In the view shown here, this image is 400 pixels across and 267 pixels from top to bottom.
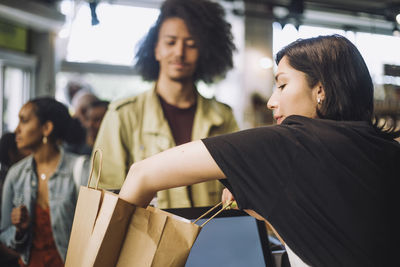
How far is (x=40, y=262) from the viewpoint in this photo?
6.17ft

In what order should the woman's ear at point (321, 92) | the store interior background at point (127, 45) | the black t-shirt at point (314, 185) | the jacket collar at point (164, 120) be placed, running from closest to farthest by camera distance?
the black t-shirt at point (314, 185), the woman's ear at point (321, 92), the jacket collar at point (164, 120), the store interior background at point (127, 45)

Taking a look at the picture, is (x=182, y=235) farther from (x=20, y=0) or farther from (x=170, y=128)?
(x=20, y=0)

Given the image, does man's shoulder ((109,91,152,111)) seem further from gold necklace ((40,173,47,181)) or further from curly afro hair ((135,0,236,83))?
gold necklace ((40,173,47,181))

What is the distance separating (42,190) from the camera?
204 cm

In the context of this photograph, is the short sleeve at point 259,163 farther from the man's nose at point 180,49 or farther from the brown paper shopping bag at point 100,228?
the man's nose at point 180,49

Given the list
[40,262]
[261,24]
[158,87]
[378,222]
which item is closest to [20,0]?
[158,87]

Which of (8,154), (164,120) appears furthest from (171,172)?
(8,154)

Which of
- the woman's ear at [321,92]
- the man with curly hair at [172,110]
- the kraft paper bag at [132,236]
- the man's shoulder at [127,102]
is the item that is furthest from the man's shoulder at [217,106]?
the kraft paper bag at [132,236]

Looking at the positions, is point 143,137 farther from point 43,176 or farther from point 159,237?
point 159,237

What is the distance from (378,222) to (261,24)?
23.6ft

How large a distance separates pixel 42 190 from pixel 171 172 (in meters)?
1.38

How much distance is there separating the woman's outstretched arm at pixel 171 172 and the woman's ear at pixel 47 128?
57.1 inches

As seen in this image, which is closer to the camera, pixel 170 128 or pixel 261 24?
pixel 170 128

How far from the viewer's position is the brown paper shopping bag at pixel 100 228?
35.6 inches
